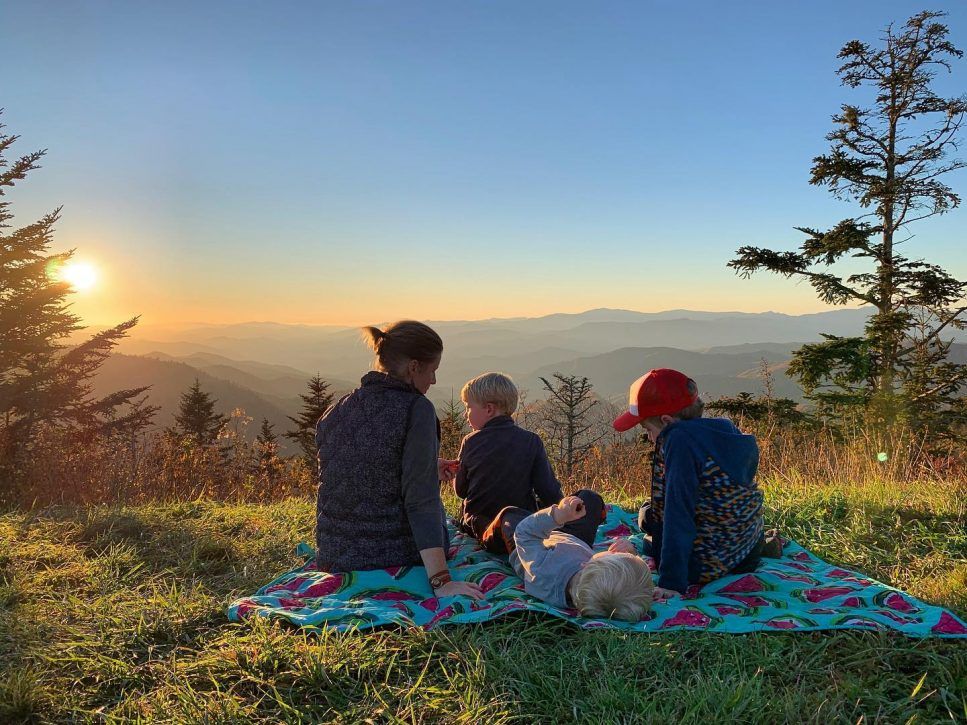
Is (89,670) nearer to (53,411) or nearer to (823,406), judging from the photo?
(823,406)

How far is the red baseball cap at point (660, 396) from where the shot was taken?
3596 mm

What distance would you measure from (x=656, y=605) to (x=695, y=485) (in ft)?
2.21

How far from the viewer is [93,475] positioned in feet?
25.0

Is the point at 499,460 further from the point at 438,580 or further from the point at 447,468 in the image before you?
the point at 438,580

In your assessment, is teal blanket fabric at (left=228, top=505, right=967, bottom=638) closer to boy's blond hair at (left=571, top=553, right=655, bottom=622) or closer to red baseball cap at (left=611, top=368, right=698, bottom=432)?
boy's blond hair at (left=571, top=553, right=655, bottom=622)

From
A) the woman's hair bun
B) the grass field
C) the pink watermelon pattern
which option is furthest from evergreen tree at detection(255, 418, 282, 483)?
the pink watermelon pattern

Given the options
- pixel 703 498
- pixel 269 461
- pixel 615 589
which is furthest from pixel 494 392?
pixel 269 461

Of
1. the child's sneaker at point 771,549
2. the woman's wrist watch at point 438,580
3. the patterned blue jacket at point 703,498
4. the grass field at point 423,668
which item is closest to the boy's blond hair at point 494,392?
the patterned blue jacket at point 703,498

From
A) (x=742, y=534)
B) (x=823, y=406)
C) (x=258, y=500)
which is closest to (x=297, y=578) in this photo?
(x=742, y=534)

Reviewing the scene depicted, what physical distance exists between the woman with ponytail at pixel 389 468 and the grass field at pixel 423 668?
611 mm

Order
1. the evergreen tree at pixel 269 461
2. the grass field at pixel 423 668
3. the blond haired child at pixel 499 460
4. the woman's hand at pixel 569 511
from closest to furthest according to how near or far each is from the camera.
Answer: the grass field at pixel 423 668 < the woman's hand at pixel 569 511 < the blond haired child at pixel 499 460 < the evergreen tree at pixel 269 461

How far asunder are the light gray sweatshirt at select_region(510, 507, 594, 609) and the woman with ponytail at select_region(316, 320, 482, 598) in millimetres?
322

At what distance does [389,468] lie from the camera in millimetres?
3441

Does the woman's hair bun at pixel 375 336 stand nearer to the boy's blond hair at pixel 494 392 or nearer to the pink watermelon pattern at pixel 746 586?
the boy's blond hair at pixel 494 392
